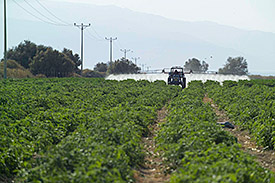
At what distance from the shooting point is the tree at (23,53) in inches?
3450

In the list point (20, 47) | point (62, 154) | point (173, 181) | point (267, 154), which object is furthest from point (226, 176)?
point (20, 47)

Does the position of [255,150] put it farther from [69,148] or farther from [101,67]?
[101,67]

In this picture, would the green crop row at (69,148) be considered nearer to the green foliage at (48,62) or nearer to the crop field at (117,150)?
the crop field at (117,150)

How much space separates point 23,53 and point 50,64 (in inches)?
468

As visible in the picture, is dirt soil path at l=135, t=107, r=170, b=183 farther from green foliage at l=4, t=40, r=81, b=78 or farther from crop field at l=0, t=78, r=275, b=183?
green foliage at l=4, t=40, r=81, b=78

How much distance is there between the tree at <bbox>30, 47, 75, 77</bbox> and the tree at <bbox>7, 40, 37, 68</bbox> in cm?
771

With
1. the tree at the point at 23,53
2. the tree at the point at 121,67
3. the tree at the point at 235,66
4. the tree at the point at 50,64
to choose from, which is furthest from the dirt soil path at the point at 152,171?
the tree at the point at 235,66

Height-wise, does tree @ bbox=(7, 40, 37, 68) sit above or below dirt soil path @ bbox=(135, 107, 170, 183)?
above

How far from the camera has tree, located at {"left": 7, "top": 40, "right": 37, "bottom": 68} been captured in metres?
87.6

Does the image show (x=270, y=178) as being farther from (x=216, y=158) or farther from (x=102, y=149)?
(x=102, y=149)

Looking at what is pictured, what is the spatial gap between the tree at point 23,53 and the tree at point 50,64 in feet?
25.3

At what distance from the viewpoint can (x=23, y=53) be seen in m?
88.3

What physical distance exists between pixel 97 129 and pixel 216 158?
3139mm

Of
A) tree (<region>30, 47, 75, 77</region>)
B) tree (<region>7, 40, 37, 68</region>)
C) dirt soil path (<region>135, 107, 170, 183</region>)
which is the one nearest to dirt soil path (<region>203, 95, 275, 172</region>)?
dirt soil path (<region>135, 107, 170, 183</region>)
